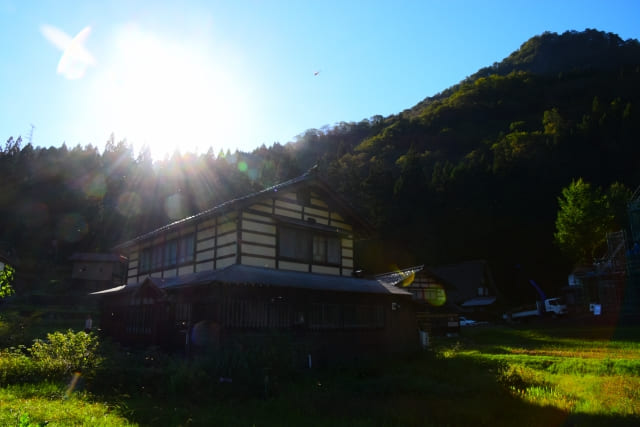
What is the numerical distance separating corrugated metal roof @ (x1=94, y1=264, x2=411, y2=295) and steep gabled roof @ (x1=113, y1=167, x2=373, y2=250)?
2466 millimetres

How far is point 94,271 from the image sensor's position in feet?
166

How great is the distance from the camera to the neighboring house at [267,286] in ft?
52.7

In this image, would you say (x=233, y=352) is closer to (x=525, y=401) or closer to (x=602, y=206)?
(x=525, y=401)

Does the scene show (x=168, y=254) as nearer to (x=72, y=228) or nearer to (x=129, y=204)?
(x=129, y=204)

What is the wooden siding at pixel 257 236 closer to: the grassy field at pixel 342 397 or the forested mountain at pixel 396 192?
the grassy field at pixel 342 397

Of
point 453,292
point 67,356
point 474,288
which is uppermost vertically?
point 474,288

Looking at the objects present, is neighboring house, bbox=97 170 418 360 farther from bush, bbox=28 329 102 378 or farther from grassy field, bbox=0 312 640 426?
bush, bbox=28 329 102 378

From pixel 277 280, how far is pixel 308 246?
13.6 ft

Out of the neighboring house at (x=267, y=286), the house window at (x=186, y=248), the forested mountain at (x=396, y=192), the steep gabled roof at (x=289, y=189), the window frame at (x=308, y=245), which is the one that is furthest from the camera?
the forested mountain at (x=396, y=192)

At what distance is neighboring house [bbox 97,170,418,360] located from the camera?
16.1m

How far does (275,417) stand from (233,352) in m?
4.19

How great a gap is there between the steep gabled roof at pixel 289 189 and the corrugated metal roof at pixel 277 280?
2.47 m

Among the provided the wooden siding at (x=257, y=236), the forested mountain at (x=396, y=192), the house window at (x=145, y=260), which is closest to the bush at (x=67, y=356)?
the wooden siding at (x=257, y=236)

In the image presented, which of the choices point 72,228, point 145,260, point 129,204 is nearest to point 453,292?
point 145,260
